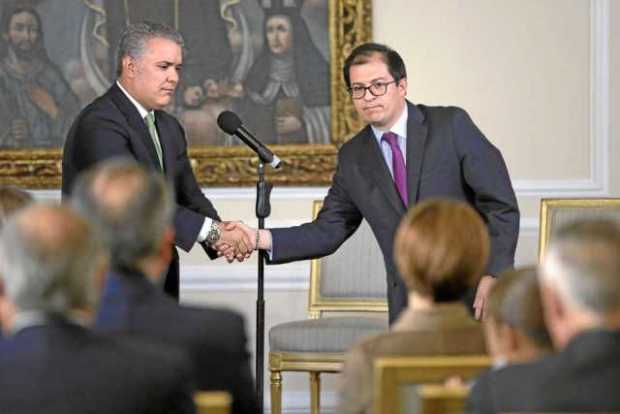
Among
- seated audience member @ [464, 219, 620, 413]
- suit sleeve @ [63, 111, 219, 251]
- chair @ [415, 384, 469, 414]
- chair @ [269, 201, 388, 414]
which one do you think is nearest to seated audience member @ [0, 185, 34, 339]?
chair @ [415, 384, 469, 414]

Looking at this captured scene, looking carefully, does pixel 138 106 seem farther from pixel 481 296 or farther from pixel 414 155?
pixel 481 296

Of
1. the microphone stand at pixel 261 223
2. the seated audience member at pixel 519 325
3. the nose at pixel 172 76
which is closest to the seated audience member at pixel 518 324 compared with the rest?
the seated audience member at pixel 519 325

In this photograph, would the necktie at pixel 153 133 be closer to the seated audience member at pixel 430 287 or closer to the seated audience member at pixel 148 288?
the seated audience member at pixel 148 288

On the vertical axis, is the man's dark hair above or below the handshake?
above

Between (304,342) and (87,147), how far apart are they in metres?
1.52

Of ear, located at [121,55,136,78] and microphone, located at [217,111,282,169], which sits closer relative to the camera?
microphone, located at [217,111,282,169]

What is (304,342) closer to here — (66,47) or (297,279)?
(297,279)

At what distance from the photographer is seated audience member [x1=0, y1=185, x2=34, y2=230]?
354 cm

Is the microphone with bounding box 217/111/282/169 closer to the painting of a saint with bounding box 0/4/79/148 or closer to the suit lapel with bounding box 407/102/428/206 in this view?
the suit lapel with bounding box 407/102/428/206

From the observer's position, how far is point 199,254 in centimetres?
779

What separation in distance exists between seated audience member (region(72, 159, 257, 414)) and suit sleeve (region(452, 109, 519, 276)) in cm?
245

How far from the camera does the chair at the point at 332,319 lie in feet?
21.6

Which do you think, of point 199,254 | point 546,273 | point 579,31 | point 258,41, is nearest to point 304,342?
point 199,254

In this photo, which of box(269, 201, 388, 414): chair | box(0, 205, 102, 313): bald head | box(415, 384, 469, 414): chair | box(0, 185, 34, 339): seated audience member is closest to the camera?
box(0, 205, 102, 313): bald head
